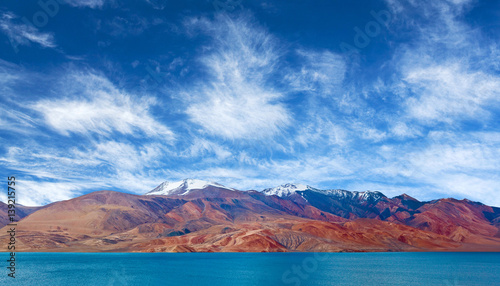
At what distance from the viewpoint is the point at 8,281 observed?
7969 cm

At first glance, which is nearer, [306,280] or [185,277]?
[306,280]

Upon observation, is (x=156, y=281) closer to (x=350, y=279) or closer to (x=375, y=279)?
(x=350, y=279)

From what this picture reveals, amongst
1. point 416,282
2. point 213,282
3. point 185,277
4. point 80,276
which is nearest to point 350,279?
point 416,282

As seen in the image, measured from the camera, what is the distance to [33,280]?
275 feet

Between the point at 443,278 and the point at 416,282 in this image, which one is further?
the point at 443,278

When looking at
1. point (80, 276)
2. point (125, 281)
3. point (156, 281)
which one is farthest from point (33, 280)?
point (156, 281)

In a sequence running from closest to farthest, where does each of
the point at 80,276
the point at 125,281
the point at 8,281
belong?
the point at 8,281
the point at 125,281
the point at 80,276

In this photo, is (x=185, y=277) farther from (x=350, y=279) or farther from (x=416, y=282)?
(x=416, y=282)

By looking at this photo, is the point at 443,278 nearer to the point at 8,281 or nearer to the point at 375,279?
the point at 375,279

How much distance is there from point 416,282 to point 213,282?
151 feet

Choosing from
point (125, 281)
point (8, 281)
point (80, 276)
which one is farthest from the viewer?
point (80, 276)

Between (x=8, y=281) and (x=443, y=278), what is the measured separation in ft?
328

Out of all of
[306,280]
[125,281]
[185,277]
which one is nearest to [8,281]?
[125,281]

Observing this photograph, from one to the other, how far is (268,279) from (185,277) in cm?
2177
